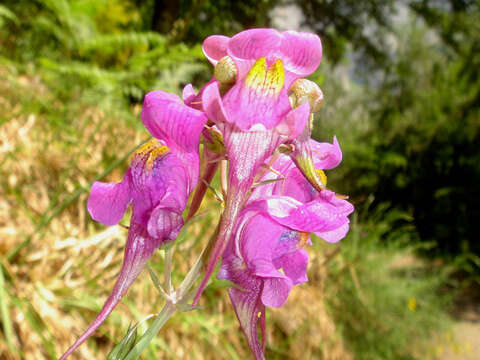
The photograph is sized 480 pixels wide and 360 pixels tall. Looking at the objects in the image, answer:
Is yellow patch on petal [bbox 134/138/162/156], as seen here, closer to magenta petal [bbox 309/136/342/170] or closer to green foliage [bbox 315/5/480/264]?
magenta petal [bbox 309/136/342/170]

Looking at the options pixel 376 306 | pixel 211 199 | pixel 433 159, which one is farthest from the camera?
pixel 433 159

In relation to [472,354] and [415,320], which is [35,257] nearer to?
[415,320]

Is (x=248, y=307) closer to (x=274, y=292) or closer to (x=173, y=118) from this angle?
(x=274, y=292)

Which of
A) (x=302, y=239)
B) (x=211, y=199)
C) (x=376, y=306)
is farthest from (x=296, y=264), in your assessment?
(x=376, y=306)

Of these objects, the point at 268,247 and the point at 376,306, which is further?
the point at 376,306

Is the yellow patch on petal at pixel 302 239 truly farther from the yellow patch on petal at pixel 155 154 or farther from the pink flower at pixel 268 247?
the yellow patch on petal at pixel 155 154

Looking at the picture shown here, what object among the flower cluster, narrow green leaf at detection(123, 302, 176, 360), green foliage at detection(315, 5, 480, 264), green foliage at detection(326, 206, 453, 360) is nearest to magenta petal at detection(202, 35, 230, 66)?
the flower cluster

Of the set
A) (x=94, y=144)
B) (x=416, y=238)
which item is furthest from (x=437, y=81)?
(x=94, y=144)
